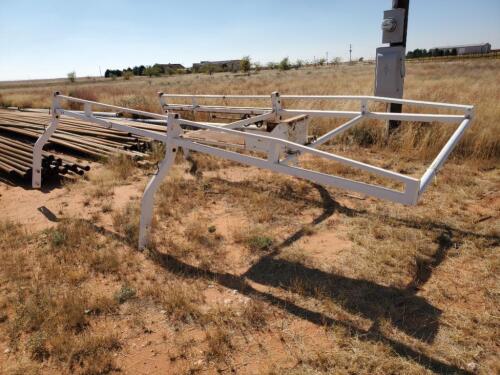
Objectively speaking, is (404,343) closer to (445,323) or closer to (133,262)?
(445,323)

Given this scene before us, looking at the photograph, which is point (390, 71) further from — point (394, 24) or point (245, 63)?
point (245, 63)

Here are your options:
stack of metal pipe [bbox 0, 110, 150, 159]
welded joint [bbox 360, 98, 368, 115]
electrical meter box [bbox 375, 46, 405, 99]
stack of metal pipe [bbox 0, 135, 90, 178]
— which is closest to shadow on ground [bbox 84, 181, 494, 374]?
welded joint [bbox 360, 98, 368, 115]

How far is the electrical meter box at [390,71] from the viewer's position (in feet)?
23.5

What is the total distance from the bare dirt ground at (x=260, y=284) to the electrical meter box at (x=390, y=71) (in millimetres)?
2522

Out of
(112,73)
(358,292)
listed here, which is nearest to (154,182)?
(358,292)

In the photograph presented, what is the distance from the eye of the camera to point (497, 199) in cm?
499

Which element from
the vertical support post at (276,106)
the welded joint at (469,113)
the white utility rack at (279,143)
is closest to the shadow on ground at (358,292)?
the white utility rack at (279,143)

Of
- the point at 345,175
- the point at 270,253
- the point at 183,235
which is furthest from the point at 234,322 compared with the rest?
the point at 345,175

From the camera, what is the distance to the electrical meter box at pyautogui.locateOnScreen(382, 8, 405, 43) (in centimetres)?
703

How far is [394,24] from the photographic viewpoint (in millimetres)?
7094

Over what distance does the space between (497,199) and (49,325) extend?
5.25 meters

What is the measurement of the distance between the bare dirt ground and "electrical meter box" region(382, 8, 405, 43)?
3.13 m

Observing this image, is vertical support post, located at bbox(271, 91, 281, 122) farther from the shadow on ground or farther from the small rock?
the small rock

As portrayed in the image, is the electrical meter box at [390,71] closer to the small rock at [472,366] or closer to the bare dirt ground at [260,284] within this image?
the bare dirt ground at [260,284]
